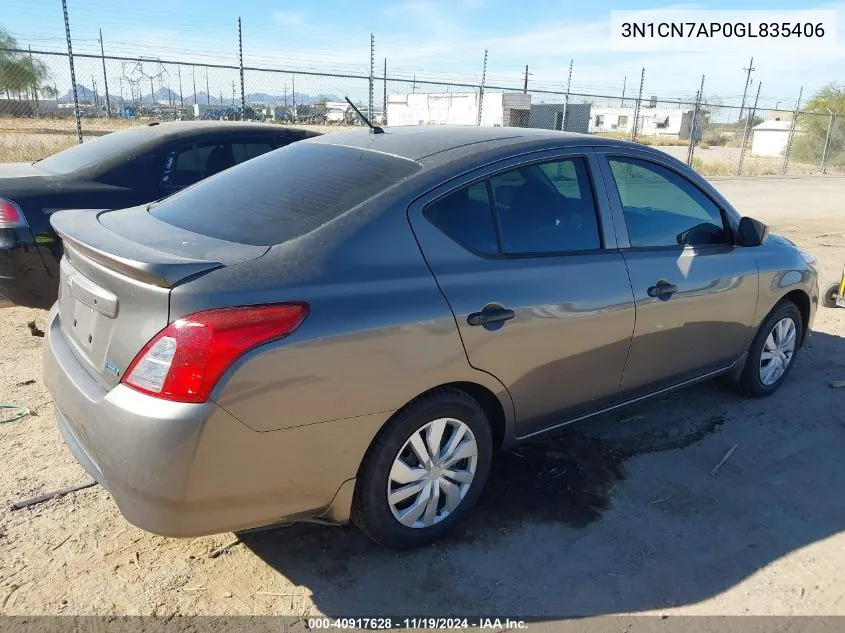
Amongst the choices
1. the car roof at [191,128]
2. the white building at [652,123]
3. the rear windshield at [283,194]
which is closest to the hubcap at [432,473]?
the rear windshield at [283,194]

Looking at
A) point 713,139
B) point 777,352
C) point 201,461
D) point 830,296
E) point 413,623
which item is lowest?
point 413,623

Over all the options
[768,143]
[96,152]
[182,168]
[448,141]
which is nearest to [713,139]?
[768,143]

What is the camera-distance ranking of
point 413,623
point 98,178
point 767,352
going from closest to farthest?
point 413,623 < point 767,352 < point 98,178

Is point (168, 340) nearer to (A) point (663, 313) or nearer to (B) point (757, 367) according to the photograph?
(A) point (663, 313)

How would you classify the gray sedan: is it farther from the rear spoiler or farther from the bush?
the bush

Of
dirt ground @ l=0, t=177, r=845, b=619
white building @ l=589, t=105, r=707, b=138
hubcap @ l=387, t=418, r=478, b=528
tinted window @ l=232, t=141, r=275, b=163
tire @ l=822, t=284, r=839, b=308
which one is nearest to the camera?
dirt ground @ l=0, t=177, r=845, b=619

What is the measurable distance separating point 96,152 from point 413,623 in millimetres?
4731

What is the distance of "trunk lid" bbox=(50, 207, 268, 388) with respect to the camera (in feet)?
7.05

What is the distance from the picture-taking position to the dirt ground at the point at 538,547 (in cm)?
251

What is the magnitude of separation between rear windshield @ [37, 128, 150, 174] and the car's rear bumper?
344 cm

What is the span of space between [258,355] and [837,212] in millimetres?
15609

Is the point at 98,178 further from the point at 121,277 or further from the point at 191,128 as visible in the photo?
the point at 121,277

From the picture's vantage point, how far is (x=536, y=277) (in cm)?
289

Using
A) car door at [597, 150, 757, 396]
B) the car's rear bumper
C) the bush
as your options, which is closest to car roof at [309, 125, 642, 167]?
car door at [597, 150, 757, 396]
